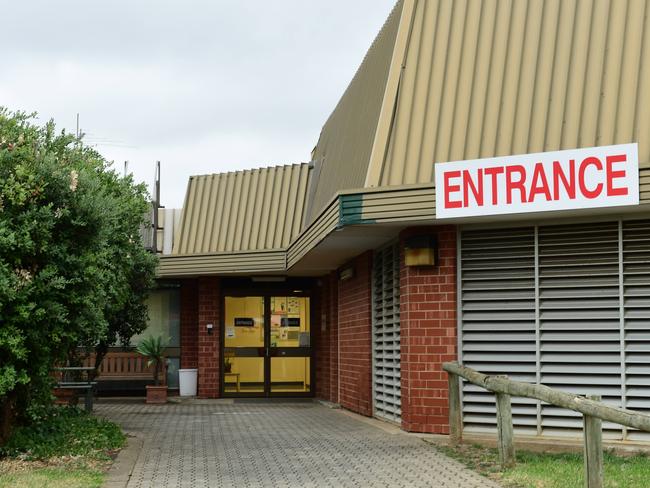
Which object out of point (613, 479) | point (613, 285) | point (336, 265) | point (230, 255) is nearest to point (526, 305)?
point (613, 285)

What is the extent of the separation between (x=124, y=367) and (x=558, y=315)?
14.2 meters

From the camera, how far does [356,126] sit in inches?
599

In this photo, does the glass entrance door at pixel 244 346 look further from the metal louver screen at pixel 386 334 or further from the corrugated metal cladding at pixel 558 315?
the corrugated metal cladding at pixel 558 315

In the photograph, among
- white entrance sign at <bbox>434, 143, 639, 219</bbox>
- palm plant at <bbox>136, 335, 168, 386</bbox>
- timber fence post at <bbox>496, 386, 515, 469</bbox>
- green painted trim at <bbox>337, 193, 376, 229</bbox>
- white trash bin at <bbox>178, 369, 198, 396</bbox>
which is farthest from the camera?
white trash bin at <bbox>178, 369, 198, 396</bbox>

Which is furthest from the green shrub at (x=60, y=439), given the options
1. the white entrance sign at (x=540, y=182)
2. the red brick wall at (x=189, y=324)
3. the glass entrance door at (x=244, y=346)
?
the red brick wall at (x=189, y=324)

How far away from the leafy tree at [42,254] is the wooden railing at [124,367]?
12.2m

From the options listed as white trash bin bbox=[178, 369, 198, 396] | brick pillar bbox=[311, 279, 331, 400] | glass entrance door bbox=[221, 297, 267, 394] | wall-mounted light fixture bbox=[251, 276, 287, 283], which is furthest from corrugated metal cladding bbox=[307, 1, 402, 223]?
white trash bin bbox=[178, 369, 198, 396]

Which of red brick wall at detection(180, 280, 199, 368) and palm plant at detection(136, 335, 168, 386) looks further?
red brick wall at detection(180, 280, 199, 368)

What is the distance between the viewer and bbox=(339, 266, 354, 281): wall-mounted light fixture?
16.9 meters

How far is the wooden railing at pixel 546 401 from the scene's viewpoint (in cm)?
748

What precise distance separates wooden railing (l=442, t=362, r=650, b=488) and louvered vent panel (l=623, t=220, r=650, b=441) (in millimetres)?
1985

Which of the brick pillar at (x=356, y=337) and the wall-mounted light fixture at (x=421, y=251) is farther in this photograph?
the brick pillar at (x=356, y=337)

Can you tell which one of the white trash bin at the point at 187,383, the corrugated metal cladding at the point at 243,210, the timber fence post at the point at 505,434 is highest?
the corrugated metal cladding at the point at 243,210

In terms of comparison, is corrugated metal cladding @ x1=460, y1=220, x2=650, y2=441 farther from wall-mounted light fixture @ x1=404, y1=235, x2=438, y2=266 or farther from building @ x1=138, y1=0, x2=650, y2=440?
wall-mounted light fixture @ x1=404, y1=235, x2=438, y2=266
